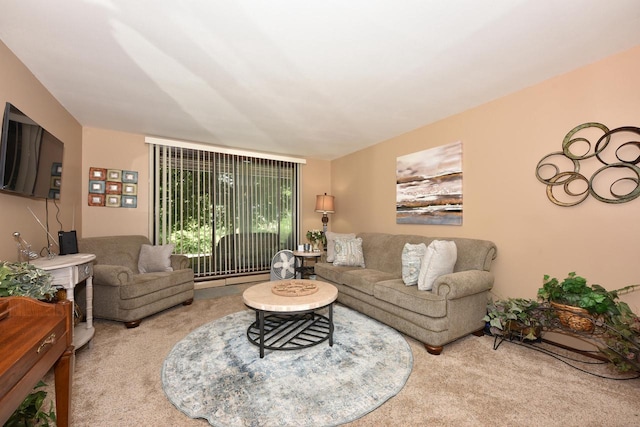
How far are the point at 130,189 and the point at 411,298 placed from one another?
13.6 feet

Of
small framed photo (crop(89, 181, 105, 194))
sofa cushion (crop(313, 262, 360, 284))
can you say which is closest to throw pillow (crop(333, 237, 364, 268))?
sofa cushion (crop(313, 262, 360, 284))

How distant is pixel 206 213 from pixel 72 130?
77.0 inches

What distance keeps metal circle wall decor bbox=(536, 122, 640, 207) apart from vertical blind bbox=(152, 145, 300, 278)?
3.93m

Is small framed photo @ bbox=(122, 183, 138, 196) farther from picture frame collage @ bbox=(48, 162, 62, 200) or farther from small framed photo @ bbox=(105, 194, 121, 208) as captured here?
picture frame collage @ bbox=(48, 162, 62, 200)

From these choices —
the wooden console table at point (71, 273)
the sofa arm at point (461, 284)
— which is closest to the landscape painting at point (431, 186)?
the sofa arm at point (461, 284)

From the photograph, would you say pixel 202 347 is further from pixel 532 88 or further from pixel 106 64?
pixel 532 88

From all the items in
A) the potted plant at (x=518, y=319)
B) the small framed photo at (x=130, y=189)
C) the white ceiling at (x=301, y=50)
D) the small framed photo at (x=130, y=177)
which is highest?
the white ceiling at (x=301, y=50)

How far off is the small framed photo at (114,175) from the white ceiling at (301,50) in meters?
0.87

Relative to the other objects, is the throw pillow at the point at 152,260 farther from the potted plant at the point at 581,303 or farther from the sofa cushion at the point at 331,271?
the potted plant at the point at 581,303

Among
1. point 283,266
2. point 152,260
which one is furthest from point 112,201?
point 283,266

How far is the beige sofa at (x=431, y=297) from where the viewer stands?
7.82ft

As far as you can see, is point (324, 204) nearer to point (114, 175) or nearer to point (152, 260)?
point (152, 260)

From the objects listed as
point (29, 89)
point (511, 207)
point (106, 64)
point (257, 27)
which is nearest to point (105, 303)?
point (29, 89)

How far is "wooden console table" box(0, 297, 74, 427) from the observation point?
2.93 feet
